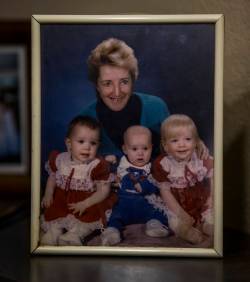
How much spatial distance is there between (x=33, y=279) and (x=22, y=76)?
0.49 meters

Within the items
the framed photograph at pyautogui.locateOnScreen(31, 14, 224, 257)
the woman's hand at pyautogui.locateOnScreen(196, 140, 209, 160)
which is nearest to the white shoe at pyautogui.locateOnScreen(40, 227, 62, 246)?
the framed photograph at pyautogui.locateOnScreen(31, 14, 224, 257)

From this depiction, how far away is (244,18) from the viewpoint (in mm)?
753

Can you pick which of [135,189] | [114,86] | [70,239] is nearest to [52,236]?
[70,239]

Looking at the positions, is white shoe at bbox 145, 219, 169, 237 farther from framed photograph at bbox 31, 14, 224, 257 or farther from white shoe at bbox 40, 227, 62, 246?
white shoe at bbox 40, 227, 62, 246

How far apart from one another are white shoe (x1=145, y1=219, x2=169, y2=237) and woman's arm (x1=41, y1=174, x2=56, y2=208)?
0.15 meters

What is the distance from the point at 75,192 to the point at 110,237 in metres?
0.09

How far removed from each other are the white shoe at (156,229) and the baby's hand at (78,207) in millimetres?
101

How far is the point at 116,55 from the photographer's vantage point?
63cm

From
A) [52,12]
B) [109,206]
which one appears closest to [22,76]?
[52,12]

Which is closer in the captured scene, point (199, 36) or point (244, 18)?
point (199, 36)

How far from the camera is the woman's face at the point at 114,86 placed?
2.08ft

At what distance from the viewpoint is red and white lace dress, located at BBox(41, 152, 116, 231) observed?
636mm

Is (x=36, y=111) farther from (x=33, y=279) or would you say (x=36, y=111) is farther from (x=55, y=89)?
(x=33, y=279)

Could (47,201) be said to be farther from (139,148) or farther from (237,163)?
(237,163)
